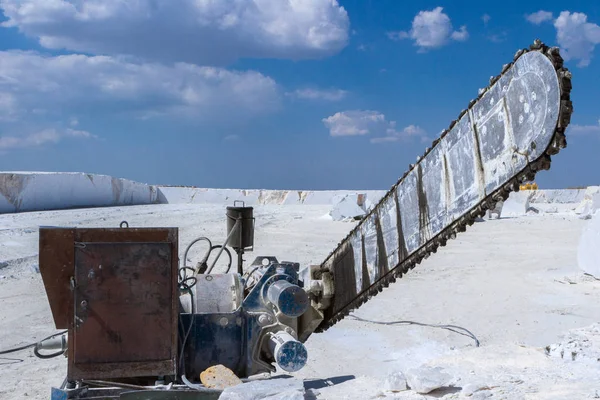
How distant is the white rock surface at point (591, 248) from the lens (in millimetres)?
8648

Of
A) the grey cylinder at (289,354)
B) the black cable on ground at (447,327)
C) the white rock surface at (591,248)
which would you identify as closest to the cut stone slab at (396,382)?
the grey cylinder at (289,354)

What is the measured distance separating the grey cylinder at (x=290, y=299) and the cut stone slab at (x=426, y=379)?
74 cm

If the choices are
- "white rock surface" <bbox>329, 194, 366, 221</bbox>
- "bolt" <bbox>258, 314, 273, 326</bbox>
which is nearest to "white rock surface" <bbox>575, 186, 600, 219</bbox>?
"white rock surface" <bbox>329, 194, 366, 221</bbox>

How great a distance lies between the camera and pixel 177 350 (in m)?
3.36

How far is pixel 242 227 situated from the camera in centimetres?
457

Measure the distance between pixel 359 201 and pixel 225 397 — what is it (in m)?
19.4

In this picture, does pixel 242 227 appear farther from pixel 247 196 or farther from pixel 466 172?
pixel 247 196

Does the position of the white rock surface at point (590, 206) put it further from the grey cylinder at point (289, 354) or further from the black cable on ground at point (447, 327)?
the grey cylinder at point (289, 354)

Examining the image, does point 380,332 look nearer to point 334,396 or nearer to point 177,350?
point 334,396

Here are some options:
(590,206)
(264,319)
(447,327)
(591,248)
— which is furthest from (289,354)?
(590,206)

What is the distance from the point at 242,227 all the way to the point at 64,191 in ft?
71.9

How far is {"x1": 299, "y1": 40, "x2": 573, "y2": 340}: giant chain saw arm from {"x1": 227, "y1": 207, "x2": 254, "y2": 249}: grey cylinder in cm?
90

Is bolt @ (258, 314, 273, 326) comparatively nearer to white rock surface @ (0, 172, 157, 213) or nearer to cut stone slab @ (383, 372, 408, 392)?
cut stone slab @ (383, 372, 408, 392)

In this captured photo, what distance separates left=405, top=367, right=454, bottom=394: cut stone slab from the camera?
124 inches
